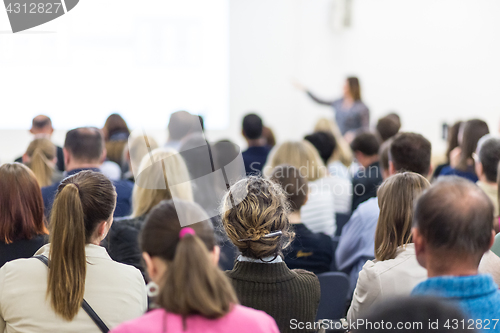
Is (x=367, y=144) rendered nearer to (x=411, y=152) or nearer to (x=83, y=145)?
(x=411, y=152)

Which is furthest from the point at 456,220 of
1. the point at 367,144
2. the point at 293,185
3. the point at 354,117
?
the point at 354,117

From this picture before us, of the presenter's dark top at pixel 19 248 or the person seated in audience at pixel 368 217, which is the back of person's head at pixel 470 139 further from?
the presenter's dark top at pixel 19 248

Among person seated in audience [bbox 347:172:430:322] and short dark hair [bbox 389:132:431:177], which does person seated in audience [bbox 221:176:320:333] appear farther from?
short dark hair [bbox 389:132:431:177]

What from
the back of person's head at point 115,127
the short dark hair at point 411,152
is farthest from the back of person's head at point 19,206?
the back of person's head at point 115,127

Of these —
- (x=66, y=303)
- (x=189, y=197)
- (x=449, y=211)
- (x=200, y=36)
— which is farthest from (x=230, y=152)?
(x=200, y=36)

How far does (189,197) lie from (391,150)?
112 cm

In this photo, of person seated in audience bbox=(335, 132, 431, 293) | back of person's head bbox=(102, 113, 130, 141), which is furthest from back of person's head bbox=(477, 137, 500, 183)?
back of person's head bbox=(102, 113, 130, 141)

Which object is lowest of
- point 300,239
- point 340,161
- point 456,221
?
point 340,161

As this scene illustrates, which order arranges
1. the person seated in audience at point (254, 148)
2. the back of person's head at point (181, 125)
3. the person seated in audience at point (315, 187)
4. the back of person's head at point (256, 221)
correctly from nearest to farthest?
1. the back of person's head at point (256, 221)
2. the person seated in audience at point (315, 187)
3. the back of person's head at point (181, 125)
4. the person seated in audience at point (254, 148)

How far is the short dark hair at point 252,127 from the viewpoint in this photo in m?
4.14

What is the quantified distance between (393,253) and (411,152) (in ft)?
3.38

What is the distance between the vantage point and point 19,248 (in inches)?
73.6

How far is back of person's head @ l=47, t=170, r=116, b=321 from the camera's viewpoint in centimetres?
135

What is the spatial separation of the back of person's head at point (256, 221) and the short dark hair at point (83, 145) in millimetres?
1597
